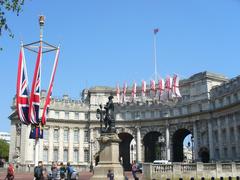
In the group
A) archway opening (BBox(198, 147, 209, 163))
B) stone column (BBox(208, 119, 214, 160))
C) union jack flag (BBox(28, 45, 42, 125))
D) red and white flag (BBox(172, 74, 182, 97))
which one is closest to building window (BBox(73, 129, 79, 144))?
red and white flag (BBox(172, 74, 182, 97))

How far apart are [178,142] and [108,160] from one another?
68.4 m

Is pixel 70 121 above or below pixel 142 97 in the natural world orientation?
below

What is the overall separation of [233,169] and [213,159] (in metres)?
35.9

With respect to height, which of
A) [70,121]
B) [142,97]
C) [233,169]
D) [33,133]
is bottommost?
[233,169]

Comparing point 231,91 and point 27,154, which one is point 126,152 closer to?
point 27,154

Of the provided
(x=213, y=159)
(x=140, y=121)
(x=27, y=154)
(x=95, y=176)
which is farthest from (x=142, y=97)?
(x=95, y=176)

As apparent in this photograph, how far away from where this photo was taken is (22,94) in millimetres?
33969

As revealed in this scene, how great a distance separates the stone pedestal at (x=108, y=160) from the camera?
35219 millimetres

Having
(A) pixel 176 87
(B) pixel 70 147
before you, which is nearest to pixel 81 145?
(B) pixel 70 147

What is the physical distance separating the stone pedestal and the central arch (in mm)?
61433

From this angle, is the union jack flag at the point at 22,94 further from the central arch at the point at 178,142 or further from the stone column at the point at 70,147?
the central arch at the point at 178,142

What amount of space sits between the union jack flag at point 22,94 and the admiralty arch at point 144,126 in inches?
2149

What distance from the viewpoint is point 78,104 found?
101688mm

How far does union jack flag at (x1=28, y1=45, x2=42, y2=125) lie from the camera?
33906 millimetres
